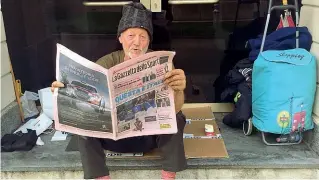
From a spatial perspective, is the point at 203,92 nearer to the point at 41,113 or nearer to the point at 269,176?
the point at 269,176

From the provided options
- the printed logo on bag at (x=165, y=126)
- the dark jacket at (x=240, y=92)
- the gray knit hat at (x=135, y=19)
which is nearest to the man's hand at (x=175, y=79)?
the printed logo on bag at (x=165, y=126)

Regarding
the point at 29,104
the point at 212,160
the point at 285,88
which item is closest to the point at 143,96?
the point at 212,160

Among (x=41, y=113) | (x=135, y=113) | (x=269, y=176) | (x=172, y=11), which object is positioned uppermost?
(x=172, y=11)

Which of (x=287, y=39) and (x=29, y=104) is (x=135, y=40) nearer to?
(x=287, y=39)

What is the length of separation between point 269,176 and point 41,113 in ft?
6.47

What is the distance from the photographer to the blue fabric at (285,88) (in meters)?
2.44

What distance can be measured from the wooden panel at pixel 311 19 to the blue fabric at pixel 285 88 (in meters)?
0.17

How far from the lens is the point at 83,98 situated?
74.1 inches

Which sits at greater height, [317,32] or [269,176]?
[317,32]

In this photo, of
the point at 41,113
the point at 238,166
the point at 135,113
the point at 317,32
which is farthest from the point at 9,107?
the point at 317,32

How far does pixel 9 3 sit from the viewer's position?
321 cm

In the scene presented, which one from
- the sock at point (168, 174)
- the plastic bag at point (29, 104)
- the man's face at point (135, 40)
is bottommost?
the sock at point (168, 174)

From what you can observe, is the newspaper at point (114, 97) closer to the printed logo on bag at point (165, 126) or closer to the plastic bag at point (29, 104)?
the printed logo on bag at point (165, 126)

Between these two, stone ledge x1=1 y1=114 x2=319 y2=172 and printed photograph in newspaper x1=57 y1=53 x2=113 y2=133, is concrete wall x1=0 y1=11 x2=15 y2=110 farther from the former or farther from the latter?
printed photograph in newspaper x1=57 y1=53 x2=113 y2=133
